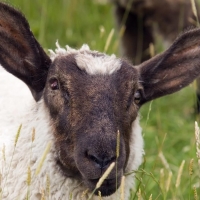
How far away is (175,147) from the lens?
7.68 metres

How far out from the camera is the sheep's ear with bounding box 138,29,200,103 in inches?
205

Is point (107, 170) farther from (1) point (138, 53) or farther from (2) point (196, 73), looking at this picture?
(1) point (138, 53)

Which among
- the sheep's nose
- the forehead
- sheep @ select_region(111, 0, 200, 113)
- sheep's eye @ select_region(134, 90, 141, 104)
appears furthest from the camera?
sheep @ select_region(111, 0, 200, 113)

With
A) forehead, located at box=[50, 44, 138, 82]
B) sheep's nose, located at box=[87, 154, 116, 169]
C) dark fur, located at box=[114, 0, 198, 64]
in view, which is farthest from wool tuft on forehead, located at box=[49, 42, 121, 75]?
dark fur, located at box=[114, 0, 198, 64]

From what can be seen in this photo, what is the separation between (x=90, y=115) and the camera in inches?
173

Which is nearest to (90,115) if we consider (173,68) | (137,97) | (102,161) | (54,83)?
(102,161)

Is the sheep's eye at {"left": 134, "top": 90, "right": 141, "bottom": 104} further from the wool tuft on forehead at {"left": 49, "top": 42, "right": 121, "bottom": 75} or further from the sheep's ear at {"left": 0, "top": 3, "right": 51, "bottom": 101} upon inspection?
the sheep's ear at {"left": 0, "top": 3, "right": 51, "bottom": 101}

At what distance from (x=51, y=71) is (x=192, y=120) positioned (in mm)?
3997

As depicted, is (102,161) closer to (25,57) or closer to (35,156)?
Answer: (35,156)

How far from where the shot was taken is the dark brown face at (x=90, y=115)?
4.24 m

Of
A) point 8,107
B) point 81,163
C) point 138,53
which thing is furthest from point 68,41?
point 81,163

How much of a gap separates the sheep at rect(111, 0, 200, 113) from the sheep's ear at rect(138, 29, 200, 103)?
12.1 ft

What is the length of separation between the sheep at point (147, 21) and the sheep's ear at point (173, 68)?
3.68m

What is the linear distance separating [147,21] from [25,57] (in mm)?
4778
